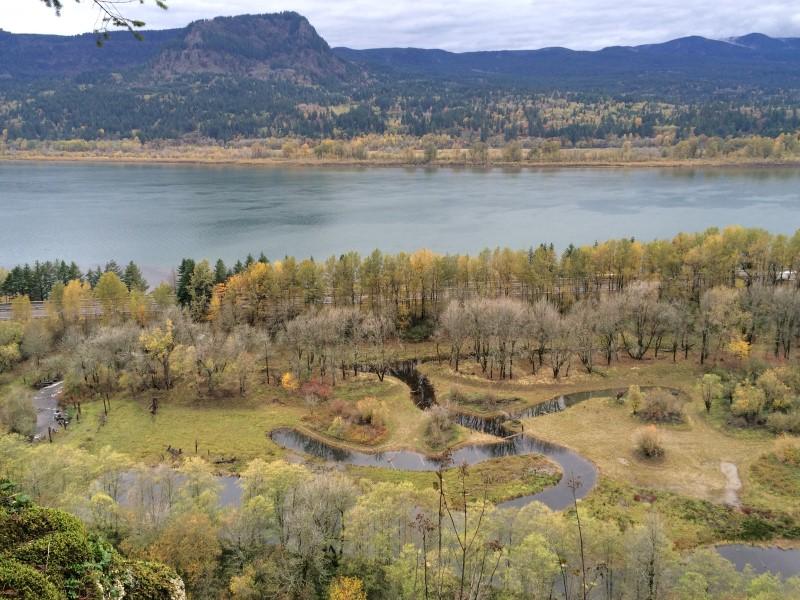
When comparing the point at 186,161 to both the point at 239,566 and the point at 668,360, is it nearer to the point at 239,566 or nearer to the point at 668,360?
the point at 668,360

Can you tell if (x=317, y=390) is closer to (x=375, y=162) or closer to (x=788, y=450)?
(x=788, y=450)

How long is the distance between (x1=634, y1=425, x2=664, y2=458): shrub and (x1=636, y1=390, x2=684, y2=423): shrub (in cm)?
283

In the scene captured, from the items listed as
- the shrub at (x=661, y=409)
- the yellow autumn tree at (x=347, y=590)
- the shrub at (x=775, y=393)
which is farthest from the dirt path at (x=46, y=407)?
the shrub at (x=775, y=393)

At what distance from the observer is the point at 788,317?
1272 inches

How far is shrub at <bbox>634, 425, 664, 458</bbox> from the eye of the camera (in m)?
24.5

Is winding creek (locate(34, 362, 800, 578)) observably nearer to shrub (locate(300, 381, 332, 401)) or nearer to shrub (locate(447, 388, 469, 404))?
shrub (locate(447, 388, 469, 404))

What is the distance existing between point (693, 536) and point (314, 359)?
66.9 feet

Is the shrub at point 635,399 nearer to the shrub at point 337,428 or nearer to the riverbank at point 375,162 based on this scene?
the shrub at point 337,428

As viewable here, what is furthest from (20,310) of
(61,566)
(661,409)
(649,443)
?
(661,409)

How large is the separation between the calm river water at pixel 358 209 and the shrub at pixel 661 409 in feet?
103

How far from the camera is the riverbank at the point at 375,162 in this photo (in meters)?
117

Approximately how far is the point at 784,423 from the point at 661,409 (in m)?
4.74

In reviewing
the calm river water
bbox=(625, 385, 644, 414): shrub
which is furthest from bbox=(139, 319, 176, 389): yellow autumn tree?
the calm river water

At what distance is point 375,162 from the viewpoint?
13262 centimetres
